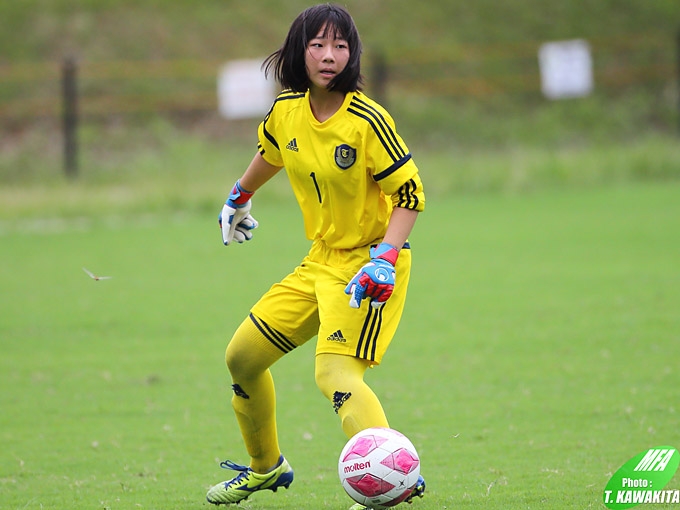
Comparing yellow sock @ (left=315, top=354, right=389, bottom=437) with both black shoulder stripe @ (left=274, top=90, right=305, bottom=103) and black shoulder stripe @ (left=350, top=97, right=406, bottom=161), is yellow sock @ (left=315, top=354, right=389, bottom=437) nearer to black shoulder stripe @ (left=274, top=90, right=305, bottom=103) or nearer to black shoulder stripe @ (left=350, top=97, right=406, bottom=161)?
black shoulder stripe @ (left=350, top=97, right=406, bottom=161)

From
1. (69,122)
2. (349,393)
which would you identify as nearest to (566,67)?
(69,122)

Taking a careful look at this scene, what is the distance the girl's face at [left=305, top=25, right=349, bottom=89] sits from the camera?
13.4ft

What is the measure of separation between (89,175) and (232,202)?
17.3 metres

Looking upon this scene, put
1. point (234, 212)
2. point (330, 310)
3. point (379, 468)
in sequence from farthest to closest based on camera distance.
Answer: point (234, 212) < point (330, 310) < point (379, 468)

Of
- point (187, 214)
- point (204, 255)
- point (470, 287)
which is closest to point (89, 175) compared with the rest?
point (187, 214)

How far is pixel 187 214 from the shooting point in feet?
58.5

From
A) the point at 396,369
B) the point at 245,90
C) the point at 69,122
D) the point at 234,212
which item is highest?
the point at 234,212

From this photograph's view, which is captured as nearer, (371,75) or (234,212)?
(234,212)

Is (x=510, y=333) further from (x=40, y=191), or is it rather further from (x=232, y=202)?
(x=40, y=191)

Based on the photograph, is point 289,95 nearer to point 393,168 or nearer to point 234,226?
point 393,168

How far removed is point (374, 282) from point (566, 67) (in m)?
21.3

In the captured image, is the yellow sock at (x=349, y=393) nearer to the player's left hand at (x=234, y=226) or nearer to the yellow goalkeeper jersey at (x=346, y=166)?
the yellow goalkeeper jersey at (x=346, y=166)

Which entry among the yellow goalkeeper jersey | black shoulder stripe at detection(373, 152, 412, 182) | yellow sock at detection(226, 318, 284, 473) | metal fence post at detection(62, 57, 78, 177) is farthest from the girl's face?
metal fence post at detection(62, 57, 78, 177)

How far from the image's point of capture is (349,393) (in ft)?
13.4
